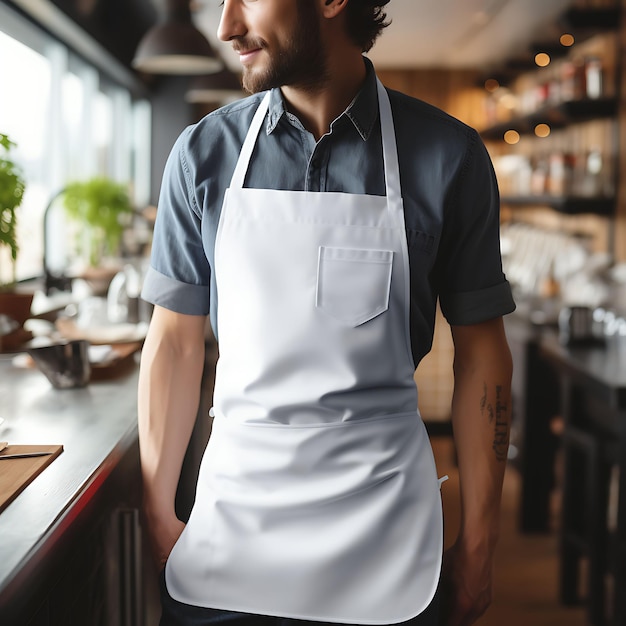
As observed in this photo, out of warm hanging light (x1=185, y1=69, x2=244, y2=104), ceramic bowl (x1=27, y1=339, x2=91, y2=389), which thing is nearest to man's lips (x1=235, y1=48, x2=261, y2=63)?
ceramic bowl (x1=27, y1=339, x2=91, y2=389)

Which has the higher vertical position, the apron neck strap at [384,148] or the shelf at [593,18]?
the shelf at [593,18]

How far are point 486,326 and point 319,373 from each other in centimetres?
30

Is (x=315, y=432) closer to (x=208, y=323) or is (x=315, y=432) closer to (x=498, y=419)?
(x=498, y=419)

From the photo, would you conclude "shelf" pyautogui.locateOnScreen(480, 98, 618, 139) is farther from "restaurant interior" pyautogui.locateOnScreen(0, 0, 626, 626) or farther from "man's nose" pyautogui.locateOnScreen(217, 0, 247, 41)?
"man's nose" pyautogui.locateOnScreen(217, 0, 247, 41)

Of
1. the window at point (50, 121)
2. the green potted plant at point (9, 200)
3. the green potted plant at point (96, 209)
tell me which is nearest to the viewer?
the green potted plant at point (9, 200)

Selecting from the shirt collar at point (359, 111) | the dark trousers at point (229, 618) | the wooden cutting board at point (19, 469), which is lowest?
the dark trousers at point (229, 618)

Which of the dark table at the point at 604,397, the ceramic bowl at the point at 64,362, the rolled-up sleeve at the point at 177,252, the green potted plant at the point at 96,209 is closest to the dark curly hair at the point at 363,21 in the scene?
the rolled-up sleeve at the point at 177,252

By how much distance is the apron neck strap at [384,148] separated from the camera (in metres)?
1.29

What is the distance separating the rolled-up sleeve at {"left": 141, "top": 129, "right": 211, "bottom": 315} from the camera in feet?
4.38

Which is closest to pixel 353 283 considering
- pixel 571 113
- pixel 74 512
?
pixel 74 512

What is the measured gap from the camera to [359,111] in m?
1.32

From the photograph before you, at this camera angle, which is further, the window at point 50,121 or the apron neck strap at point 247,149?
the window at point 50,121

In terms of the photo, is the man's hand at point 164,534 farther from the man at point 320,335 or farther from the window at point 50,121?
the window at point 50,121

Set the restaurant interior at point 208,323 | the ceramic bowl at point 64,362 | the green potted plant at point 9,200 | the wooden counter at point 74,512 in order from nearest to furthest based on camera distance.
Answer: the wooden counter at point 74,512
the restaurant interior at point 208,323
the ceramic bowl at point 64,362
the green potted plant at point 9,200
